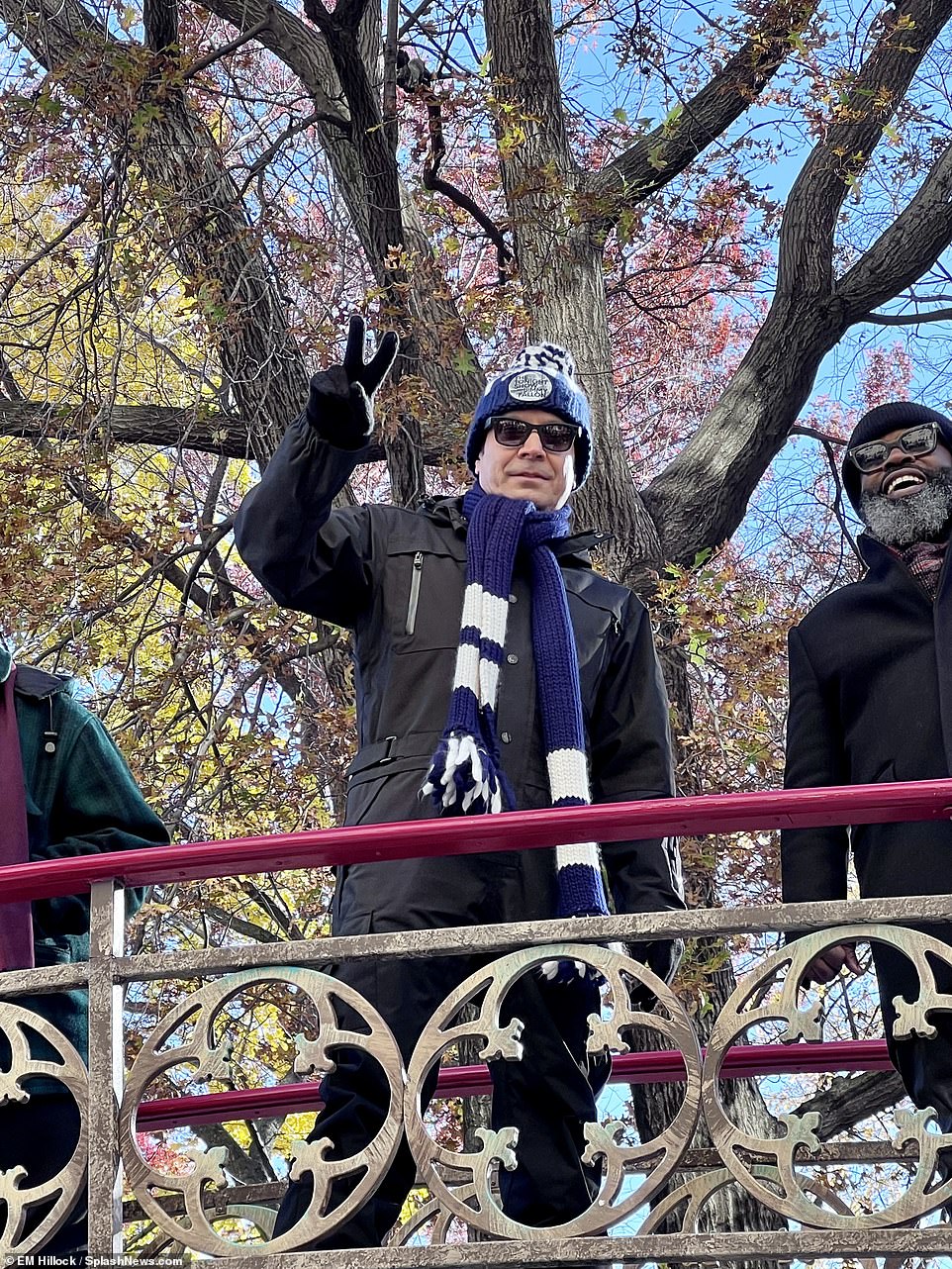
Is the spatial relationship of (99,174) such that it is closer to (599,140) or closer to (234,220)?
(234,220)

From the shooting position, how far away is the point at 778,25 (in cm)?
812

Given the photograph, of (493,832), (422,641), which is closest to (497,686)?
(422,641)

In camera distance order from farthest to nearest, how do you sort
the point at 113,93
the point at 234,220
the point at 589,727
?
the point at 234,220, the point at 113,93, the point at 589,727

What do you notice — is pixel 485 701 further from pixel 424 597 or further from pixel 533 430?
pixel 533 430

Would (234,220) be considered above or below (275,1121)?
above

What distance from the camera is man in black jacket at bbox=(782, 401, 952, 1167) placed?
12.4ft

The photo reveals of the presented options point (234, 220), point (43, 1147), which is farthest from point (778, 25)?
point (43, 1147)

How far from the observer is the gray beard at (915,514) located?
4.24m

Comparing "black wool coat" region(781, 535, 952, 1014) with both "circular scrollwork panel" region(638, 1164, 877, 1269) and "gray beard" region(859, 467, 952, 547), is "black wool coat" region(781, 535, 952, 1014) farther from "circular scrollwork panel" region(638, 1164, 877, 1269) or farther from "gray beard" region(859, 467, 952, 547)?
"circular scrollwork panel" region(638, 1164, 877, 1269)

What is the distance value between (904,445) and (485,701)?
51.4 inches

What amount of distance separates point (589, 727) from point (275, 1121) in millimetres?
7449

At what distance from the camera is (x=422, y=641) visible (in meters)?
4.03

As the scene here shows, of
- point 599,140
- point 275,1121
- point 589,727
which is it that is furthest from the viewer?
point 275,1121

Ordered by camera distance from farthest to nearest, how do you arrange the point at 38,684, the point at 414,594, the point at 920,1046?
1. the point at 414,594
2. the point at 38,684
3. the point at 920,1046
